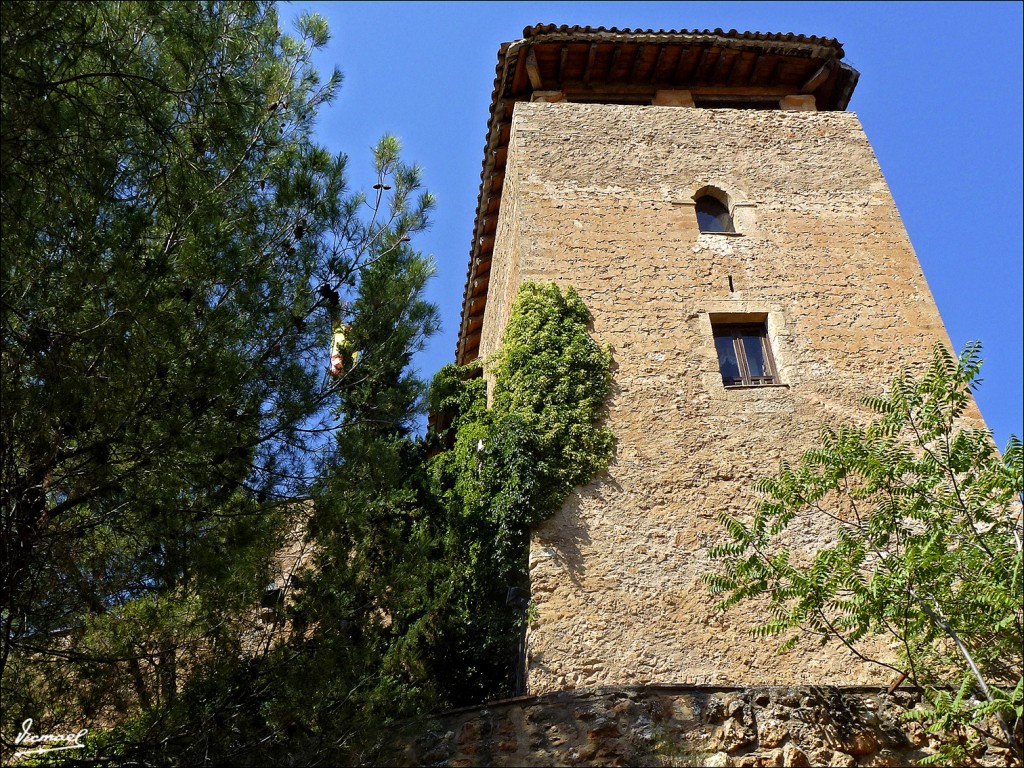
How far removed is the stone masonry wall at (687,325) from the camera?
7414 millimetres

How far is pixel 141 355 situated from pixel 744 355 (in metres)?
5.48

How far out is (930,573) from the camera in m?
6.54

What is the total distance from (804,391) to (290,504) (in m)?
4.74

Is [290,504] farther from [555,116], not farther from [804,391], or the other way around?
[555,116]

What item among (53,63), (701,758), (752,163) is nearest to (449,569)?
(701,758)

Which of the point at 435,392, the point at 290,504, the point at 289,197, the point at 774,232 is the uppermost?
the point at 774,232

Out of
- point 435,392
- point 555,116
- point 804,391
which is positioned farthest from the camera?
point 555,116

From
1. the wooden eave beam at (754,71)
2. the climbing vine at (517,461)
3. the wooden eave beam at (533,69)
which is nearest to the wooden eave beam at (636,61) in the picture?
the wooden eave beam at (533,69)

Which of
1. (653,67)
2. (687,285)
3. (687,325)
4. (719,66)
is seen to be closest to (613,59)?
(653,67)

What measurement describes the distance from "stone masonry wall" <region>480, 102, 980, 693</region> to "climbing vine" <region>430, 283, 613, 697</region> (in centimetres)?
20

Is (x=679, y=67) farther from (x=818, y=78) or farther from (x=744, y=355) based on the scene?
(x=744, y=355)

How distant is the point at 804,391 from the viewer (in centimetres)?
888
